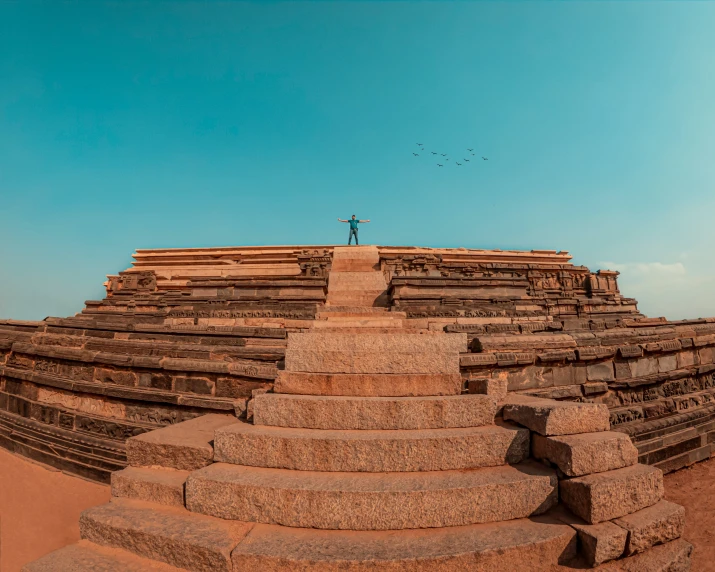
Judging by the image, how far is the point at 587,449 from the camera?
111 inches

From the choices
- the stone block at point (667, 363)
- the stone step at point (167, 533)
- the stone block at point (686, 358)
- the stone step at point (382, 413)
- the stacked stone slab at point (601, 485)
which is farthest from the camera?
the stone block at point (686, 358)

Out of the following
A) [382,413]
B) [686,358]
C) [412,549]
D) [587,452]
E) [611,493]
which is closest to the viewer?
[412,549]

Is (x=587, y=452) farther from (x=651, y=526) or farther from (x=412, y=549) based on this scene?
(x=412, y=549)

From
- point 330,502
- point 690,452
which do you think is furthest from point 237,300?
point 690,452

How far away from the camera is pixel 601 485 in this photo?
261 centimetres

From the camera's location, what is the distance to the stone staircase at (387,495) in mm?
2424

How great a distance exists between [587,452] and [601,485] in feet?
0.81

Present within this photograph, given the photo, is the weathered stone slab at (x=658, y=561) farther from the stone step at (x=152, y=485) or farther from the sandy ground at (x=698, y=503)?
the stone step at (x=152, y=485)

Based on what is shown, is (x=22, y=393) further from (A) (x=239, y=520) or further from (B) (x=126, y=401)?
(A) (x=239, y=520)

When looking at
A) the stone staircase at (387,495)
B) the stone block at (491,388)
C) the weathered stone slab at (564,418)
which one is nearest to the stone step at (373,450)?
the stone staircase at (387,495)

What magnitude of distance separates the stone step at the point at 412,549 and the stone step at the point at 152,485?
2.72 ft

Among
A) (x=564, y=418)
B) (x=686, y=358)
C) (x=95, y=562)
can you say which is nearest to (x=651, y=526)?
(x=564, y=418)

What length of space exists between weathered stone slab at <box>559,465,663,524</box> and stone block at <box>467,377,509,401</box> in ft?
3.53

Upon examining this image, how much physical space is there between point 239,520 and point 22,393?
5.99m
